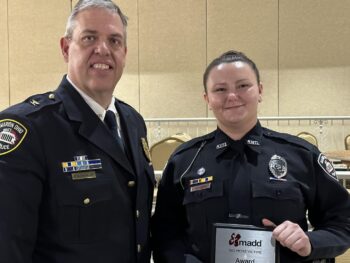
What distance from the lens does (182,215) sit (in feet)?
4.99

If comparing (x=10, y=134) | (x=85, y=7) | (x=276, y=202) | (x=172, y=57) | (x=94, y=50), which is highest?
(x=172, y=57)

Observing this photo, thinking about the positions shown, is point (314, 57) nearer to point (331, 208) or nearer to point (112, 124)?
point (331, 208)

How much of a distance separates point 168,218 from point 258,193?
369 mm

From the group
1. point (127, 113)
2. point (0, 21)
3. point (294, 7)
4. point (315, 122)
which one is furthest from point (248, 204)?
point (0, 21)

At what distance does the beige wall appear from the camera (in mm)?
7059

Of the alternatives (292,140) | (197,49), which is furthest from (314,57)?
(292,140)

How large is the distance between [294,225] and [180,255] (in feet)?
1.40

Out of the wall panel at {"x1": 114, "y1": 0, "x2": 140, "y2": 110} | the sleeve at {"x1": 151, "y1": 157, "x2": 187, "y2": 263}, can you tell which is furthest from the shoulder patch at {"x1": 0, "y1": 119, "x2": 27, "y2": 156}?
the wall panel at {"x1": 114, "y1": 0, "x2": 140, "y2": 110}

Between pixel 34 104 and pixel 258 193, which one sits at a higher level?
pixel 34 104

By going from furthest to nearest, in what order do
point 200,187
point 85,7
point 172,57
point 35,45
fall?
point 35,45 < point 172,57 < point 200,187 < point 85,7

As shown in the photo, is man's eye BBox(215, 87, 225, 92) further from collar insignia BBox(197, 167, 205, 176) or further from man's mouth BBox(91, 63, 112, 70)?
man's mouth BBox(91, 63, 112, 70)

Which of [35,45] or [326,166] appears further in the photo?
[35,45]

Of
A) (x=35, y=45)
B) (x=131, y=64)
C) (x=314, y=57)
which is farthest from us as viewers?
(x=35, y=45)

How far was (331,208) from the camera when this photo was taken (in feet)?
4.52
